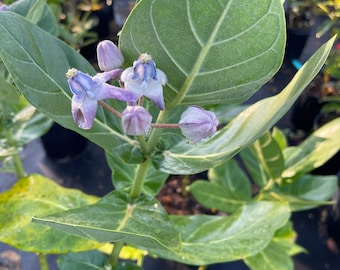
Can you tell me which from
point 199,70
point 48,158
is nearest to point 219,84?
point 199,70

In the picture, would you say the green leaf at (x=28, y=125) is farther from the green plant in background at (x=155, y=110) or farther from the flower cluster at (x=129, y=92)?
the flower cluster at (x=129, y=92)

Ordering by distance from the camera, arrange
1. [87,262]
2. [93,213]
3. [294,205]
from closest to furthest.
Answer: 1. [93,213]
2. [87,262]
3. [294,205]

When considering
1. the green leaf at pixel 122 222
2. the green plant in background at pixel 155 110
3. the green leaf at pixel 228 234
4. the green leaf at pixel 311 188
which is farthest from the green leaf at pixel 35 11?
the green leaf at pixel 311 188

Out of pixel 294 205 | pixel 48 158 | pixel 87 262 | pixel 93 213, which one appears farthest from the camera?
pixel 48 158

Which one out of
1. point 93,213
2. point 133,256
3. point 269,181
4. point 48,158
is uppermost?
point 93,213

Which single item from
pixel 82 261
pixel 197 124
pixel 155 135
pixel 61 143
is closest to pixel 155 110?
pixel 155 135

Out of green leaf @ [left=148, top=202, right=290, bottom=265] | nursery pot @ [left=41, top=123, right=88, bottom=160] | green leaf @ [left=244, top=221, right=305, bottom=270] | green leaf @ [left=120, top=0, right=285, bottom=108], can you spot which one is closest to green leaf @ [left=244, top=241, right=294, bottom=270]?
green leaf @ [left=244, top=221, right=305, bottom=270]

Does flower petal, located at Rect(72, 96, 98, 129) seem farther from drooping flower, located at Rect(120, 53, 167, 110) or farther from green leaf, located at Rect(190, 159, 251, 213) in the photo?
green leaf, located at Rect(190, 159, 251, 213)

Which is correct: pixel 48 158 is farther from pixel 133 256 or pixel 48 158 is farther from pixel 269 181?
pixel 269 181
